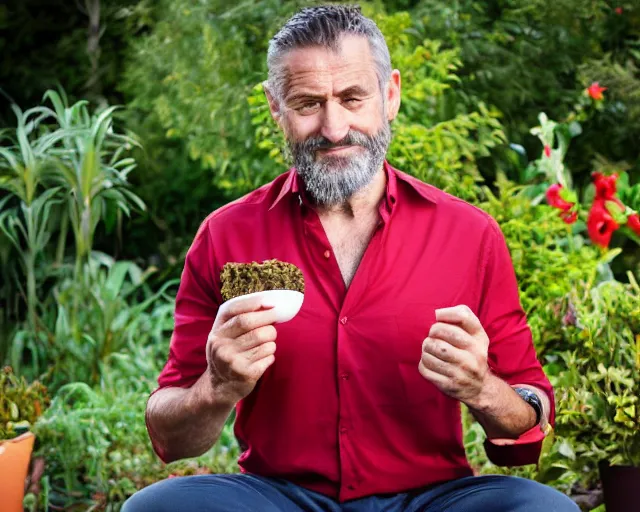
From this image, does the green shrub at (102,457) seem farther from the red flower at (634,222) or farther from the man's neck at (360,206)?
the red flower at (634,222)

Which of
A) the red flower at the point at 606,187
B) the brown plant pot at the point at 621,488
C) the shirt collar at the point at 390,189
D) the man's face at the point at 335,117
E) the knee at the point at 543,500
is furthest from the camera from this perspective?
the red flower at the point at 606,187

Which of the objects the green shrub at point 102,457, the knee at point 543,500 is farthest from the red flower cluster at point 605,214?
the knee at point 543,500

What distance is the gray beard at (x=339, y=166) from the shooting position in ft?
8.01

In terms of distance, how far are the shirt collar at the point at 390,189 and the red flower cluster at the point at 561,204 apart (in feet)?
5.84

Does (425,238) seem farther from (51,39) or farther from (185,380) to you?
(51,39)

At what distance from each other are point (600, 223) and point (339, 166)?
216 cm

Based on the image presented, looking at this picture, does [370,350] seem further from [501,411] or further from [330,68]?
[330,68]

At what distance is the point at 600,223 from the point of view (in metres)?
4.28

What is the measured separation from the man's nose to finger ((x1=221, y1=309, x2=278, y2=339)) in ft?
1.89

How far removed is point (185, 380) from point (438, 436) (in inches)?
24.5

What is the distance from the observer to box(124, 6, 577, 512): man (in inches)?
91.7

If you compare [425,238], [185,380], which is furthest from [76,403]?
[425,238]

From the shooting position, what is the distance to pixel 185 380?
8.08ft

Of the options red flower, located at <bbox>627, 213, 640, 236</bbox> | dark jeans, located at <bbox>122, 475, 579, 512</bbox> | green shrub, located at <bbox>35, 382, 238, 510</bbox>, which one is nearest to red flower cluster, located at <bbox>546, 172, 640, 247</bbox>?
red flower, located at <bbox>627, 213, 640, 236</bbox>
